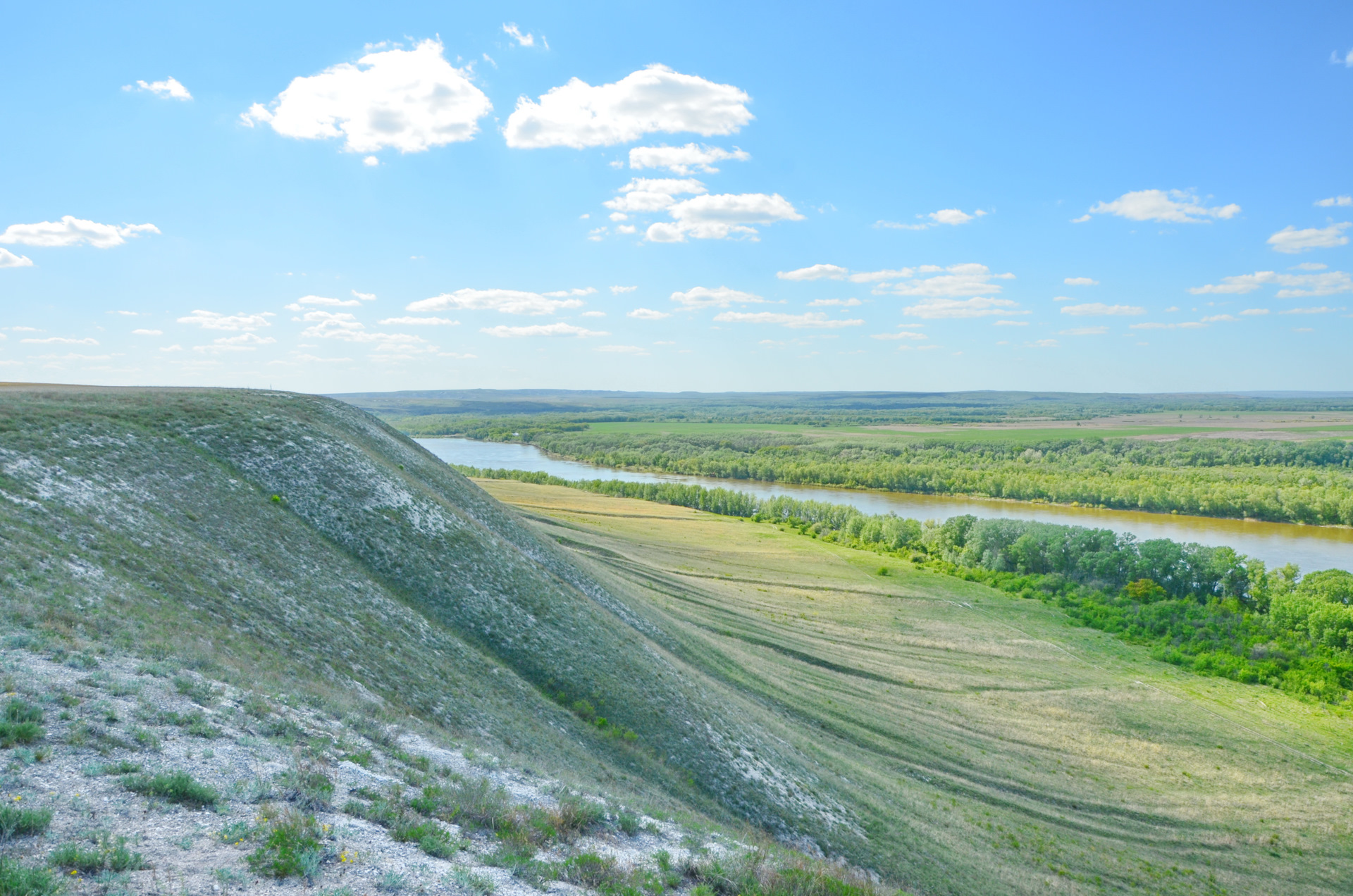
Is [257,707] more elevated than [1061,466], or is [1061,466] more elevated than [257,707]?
[257,707]

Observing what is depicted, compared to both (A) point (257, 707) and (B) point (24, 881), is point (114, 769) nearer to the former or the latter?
(B) point (24, 881)

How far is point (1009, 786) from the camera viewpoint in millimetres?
26797

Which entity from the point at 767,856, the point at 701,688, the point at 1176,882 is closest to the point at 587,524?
the point at 701,688

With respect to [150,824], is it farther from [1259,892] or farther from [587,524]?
[587,524]

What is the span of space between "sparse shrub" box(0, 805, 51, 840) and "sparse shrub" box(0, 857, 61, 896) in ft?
1.74

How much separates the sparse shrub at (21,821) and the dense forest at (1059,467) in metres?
121

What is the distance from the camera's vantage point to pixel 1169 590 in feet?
194

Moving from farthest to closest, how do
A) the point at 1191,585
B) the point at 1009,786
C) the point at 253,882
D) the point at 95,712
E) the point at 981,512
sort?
the point at 981,512 < the point at 1191,585 < the point at 1009,786 < the point at 95,712 < the point at 253,882

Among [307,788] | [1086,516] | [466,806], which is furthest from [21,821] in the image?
[1086,516]

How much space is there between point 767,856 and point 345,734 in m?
7.55

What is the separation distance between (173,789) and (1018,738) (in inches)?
1392

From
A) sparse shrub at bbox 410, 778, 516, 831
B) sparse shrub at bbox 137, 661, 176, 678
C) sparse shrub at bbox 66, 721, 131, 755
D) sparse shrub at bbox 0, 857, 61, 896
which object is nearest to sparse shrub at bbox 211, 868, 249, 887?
sparse shrub at bbox 0, 857, 61, 896

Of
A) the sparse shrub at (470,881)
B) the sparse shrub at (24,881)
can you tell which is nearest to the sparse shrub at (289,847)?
the sparse shrub at (470,881)

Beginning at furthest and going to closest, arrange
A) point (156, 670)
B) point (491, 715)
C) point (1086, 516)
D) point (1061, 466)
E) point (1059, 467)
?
point (1061, 466), point (1059, 467), point (1086, 516), point (491, 715), point (156, 670)
